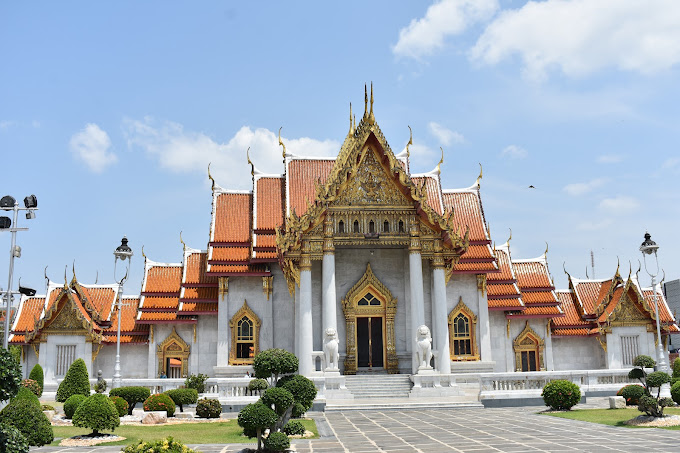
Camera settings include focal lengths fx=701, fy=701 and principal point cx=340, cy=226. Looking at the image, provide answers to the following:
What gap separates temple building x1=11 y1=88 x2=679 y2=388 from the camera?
25031 mm

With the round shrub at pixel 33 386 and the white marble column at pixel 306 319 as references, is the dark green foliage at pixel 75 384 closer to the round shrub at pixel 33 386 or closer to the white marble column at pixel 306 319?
the round shrub at pixel 33 386

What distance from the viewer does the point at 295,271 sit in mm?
25188

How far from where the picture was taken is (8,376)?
853 cm

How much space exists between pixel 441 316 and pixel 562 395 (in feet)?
21.4

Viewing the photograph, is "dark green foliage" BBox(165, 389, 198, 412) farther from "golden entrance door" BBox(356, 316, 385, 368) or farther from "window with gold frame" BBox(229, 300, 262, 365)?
"golden entrance door" BBox(356, 316, 385, 368)

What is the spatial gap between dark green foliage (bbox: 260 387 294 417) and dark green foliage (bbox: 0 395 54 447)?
369cm

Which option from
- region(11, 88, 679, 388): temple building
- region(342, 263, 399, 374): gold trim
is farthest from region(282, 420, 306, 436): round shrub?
region(342, 263, 399, 374): gold trim

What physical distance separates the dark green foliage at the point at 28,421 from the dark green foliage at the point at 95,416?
2.41 m

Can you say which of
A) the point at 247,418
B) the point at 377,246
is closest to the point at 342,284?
the point at 377,246

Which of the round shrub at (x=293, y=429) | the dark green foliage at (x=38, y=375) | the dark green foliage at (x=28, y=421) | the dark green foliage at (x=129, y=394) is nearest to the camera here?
the dark green foliage at (x=28, y=421)

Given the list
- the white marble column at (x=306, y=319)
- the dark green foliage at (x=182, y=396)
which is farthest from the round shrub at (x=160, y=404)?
the white marble column at (x=306, y=319)

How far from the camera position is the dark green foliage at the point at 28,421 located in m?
11.5

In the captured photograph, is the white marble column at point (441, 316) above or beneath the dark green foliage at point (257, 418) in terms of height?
above

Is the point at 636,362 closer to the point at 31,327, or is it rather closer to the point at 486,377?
the point at 486,377
